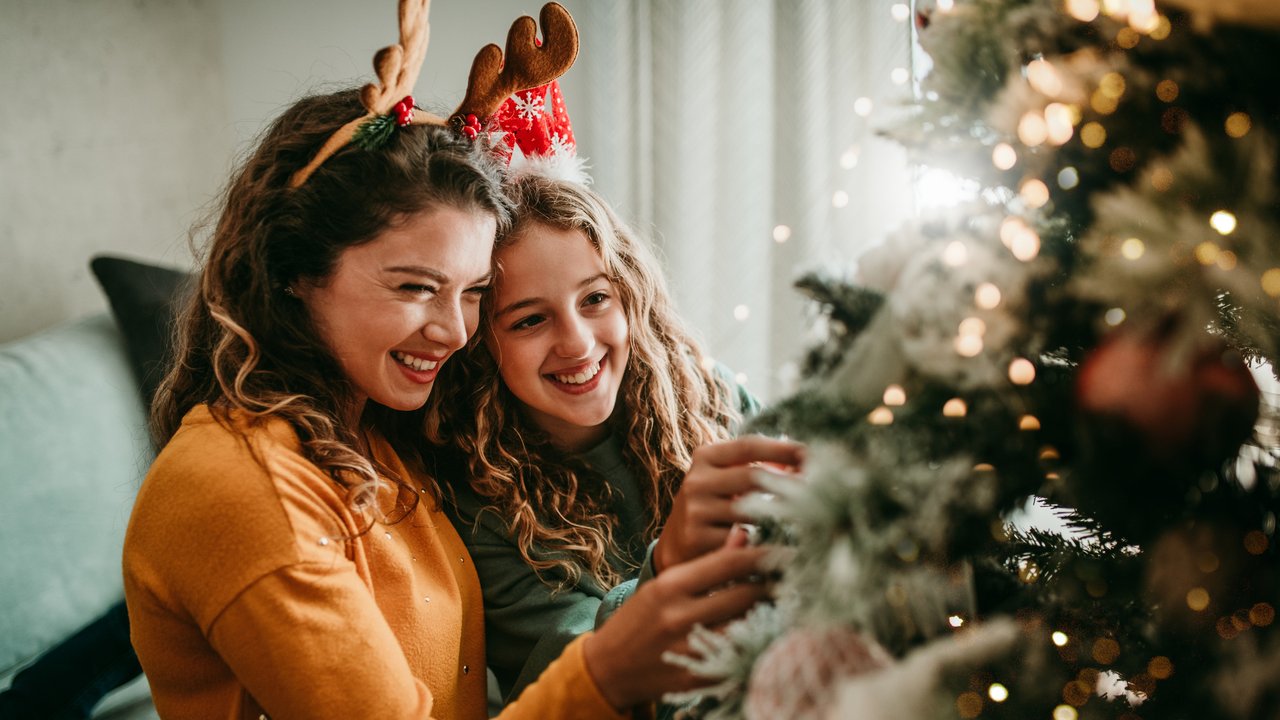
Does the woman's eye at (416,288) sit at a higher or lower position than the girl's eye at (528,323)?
higher

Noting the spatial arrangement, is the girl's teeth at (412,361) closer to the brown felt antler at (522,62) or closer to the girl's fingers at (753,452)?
the brown felt antler at (522,62)

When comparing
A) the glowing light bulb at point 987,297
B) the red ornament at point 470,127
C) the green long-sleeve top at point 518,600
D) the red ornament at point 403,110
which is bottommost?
the green long-sleeve top at point 518,600

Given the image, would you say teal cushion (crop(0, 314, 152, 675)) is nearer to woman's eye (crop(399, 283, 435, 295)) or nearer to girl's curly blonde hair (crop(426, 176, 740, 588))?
girl's curly blonde hair (crop(426, 176, 740, 588))

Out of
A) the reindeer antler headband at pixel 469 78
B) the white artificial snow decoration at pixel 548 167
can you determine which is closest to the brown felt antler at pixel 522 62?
the reindeer antler headband at pixel 469 78

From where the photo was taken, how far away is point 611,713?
741 millimetres

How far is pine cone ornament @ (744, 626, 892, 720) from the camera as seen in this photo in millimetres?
466

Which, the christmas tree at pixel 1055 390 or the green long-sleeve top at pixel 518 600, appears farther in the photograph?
the green long-sleeve top at pixel 518 600

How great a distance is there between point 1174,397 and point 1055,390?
6 centimetres

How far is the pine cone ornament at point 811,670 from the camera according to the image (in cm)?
47

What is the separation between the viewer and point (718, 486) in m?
0.70

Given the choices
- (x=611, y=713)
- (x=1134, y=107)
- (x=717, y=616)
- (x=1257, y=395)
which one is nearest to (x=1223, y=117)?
(x=1134, y=107)

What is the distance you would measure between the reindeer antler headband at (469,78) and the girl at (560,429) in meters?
0.14

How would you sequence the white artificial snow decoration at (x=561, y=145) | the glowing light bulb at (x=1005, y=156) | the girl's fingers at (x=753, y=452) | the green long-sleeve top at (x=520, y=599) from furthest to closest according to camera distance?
the white artificial snow decoration at (x=561, y=145) → the green long-sleeve top at (x=520, y=599) → the girl's fingers at (x=753, y=452) → the glowing light bulb at (x=1005, y=156)

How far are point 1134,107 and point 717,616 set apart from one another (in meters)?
0.42
